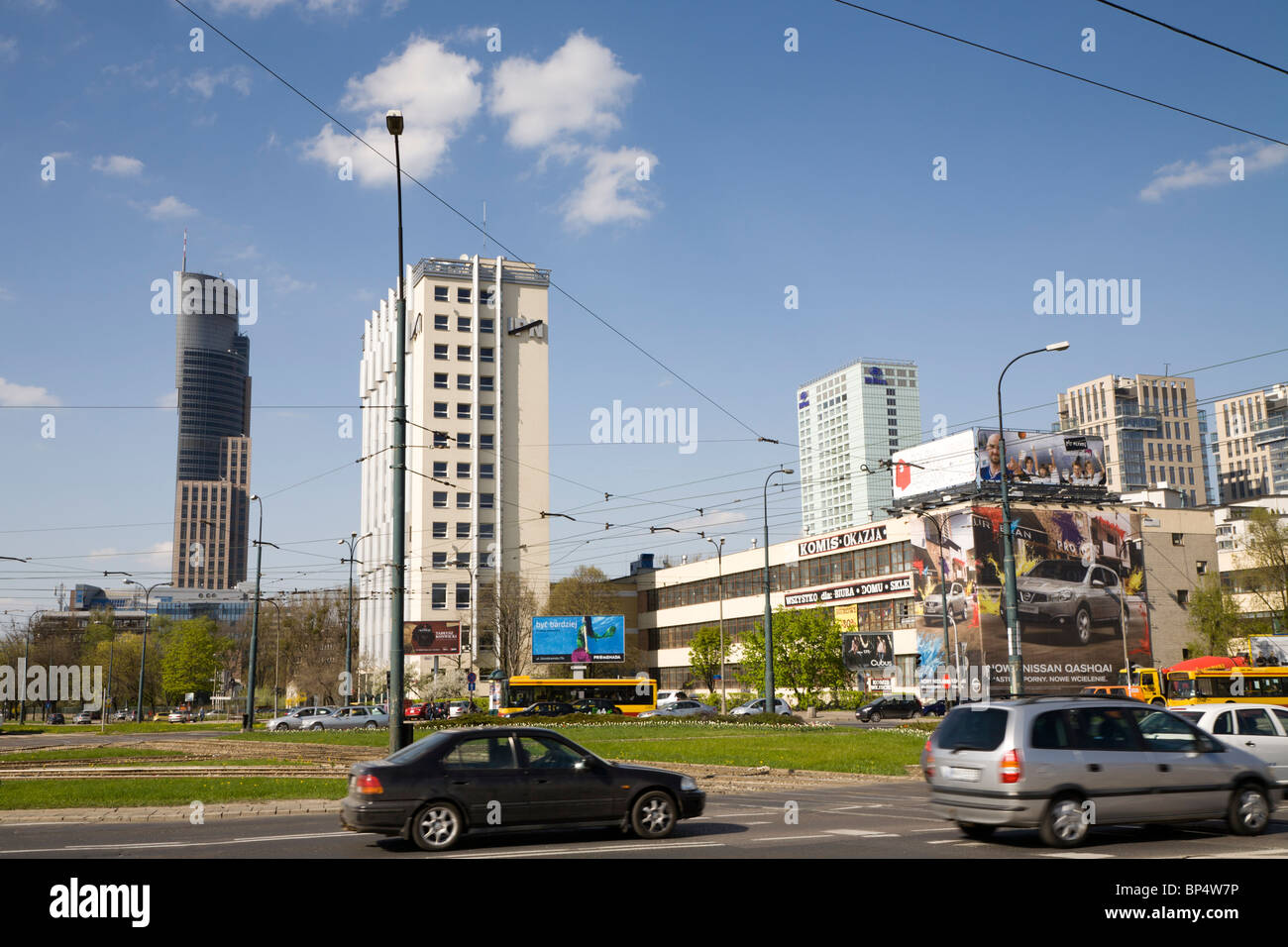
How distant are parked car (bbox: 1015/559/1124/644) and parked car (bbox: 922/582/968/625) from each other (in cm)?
412

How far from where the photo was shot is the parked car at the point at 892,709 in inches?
2250

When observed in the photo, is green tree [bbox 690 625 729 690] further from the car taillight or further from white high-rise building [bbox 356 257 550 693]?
the car taillight

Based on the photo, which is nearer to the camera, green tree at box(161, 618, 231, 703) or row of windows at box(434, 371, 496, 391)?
green tree at box(161, 618, 231, 703)

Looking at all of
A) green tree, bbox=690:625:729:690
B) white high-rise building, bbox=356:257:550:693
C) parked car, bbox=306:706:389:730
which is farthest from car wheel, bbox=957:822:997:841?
white high-rise building, bbox=356:257:550:693

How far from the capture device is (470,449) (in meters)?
96.8

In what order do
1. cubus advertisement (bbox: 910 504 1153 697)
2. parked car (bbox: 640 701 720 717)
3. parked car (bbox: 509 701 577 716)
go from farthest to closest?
1. cubus advertisement (bbox: 910 504 1153 697)
2. parked car (bbox: 640 701 720 717)
3. parked car (bbox: 509 701 577 716)

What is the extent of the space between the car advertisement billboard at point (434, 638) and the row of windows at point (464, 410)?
2068 cm

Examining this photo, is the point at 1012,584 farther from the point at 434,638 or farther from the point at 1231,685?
the point at 434,638

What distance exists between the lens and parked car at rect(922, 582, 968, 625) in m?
71.8
